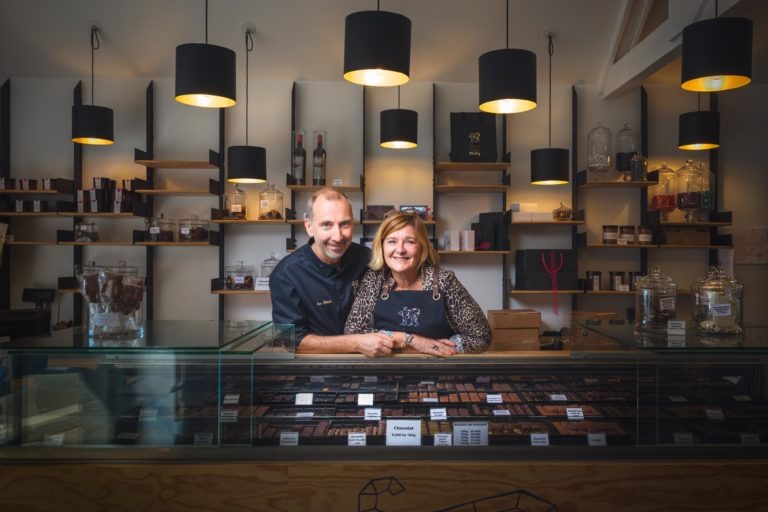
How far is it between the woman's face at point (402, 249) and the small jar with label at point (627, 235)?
3.83 meters

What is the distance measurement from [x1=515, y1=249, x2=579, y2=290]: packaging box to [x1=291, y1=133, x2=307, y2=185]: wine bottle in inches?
92.0

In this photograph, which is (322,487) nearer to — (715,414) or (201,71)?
(715,414)

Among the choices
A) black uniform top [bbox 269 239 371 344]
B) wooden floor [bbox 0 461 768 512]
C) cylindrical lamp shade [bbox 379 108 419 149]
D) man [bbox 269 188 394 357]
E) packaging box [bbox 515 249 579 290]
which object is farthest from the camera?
packaging box [bbox 515 249 579 290]

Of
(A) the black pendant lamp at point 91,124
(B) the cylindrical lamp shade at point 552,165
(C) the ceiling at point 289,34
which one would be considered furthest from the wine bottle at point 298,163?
(B) the cylindrical lamp shade at point 552,165

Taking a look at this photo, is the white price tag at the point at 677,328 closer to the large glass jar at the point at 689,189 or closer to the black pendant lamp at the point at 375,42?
the black pendant lamp at the point at 375,42

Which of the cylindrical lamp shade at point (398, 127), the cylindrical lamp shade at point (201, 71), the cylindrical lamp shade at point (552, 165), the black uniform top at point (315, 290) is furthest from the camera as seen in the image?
the cylindrical lamp shade at point (552, 165)

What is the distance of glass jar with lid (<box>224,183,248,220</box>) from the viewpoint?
5.16 metres

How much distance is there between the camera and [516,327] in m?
4.86

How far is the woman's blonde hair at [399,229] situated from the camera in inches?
83.4

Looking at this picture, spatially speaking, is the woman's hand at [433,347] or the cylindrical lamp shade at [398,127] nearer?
the woman's hand at [433,347]

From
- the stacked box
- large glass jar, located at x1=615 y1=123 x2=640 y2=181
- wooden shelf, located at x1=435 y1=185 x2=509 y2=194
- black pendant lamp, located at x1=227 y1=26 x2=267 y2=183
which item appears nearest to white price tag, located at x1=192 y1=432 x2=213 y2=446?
black pendant lamp, located at x1=227 y1=26 x2=267 y2=183

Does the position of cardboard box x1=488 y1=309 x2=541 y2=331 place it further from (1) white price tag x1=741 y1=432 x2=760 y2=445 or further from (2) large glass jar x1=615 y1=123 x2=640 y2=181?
(1) white price tag x1=741 y1=432 x2=760 y2=445

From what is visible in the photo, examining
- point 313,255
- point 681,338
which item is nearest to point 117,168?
point 313,255

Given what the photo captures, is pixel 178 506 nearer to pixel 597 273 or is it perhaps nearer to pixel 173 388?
pixel 173 388
